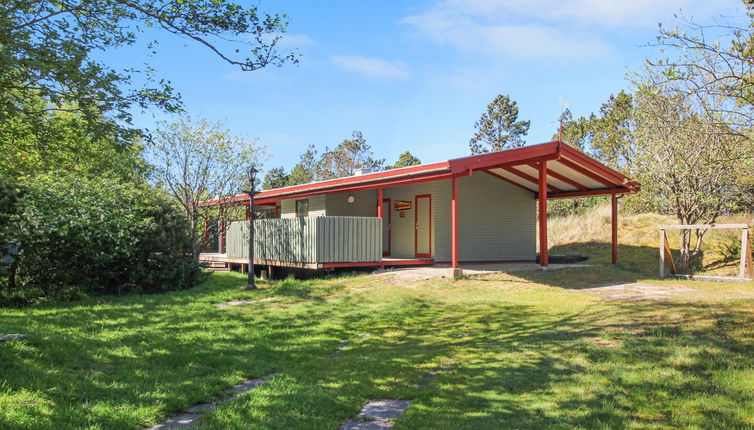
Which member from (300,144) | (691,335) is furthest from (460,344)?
(300,144)

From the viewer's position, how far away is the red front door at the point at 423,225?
50.4 feet

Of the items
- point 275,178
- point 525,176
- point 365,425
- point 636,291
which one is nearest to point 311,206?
point 525,176

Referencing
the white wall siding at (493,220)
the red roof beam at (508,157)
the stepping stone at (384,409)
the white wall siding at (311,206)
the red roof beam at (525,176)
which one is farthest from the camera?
the white wall siding at (311,206)

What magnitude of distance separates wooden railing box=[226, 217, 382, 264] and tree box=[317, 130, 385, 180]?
3096 centimetres

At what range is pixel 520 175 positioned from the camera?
53.4ft

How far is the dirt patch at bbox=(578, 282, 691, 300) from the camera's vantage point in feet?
30.5

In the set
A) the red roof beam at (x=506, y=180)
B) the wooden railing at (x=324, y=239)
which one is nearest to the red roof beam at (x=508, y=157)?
the wooden railing at (x=324, y=239)

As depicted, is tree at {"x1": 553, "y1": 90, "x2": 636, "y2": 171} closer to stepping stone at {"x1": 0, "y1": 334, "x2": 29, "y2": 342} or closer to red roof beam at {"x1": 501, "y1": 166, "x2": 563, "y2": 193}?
red roof beam at {"x1": 501, "y1": 166, "x2": 563, "y2": 193}

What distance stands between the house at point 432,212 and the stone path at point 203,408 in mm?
8177

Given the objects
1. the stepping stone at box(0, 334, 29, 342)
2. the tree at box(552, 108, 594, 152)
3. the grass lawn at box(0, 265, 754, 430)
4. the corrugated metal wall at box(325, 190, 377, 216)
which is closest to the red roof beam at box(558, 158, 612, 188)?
the grass lawn at box(0, 265, 754, 430)

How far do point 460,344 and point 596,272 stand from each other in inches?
359

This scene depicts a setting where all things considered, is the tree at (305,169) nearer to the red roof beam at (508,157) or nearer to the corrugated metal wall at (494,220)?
the corrugated metal wall at (494,220)

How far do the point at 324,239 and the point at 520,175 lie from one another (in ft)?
24.1

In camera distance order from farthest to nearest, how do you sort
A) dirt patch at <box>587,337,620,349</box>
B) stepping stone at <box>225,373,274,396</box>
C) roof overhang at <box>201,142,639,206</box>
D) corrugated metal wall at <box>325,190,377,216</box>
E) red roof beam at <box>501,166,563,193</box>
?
corrugated metal wall at <box>325,190,377,216</box>
red roof beam at <box>501,166,563,193</box>
roof overhang at <box>201,142,639,206</box>
dirt patch at <box>587,337,620,349</box>
stepping stone at <box>225,373,274,396</box>
